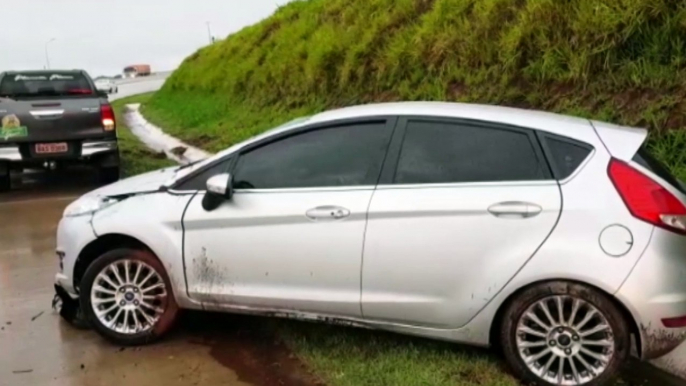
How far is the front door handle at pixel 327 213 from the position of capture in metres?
4.17

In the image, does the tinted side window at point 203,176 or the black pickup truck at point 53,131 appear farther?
the black pickup truck at point 53,131

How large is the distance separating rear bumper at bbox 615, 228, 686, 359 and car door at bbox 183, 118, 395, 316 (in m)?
1.46

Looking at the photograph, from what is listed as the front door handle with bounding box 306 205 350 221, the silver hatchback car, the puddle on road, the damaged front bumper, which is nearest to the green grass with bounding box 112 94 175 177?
the damaged front bumper

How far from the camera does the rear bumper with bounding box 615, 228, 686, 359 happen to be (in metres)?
3.73

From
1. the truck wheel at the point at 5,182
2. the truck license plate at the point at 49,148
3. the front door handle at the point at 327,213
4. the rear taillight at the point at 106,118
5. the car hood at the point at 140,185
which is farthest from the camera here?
the truck wheel at the point at 5,182

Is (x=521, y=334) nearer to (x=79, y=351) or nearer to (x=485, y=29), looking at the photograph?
(x=79, y=351)

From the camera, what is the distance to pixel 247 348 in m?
4.72

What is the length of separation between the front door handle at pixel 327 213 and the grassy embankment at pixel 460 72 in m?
0.88

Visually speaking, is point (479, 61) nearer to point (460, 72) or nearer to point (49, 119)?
point (460, 72)

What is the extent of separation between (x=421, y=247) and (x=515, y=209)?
548 millimetres

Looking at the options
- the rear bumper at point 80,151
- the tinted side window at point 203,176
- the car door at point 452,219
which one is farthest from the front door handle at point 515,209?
the rear bumper at point 80,151

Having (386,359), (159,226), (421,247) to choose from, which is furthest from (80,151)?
(421,247)

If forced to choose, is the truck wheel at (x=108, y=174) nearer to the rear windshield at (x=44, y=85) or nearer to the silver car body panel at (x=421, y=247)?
the rear windshield at (x=44, y=85)

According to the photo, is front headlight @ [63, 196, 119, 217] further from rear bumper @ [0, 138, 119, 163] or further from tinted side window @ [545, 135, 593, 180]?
rear bumper @ [0, 138, 119, 163]
